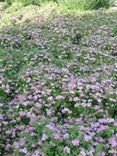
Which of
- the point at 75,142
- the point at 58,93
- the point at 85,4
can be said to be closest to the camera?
the point at 75,142

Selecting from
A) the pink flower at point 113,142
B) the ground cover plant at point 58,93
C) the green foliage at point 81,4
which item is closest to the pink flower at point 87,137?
the ground cover plant at point 58,93

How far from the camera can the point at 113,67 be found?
6250 millimetres

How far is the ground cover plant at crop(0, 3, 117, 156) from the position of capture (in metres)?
3.82

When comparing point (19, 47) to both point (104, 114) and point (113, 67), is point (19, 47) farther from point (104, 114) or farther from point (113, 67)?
point (104, 114)

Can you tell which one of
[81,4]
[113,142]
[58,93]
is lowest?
[81,4]

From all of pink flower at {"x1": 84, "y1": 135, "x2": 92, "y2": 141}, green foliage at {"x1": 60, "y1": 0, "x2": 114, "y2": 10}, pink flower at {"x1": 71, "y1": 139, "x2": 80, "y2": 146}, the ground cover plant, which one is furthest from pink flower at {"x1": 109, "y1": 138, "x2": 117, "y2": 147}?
green foliage at {"x1": 60, "y1": 0, "x2": 114, "y2": 10}

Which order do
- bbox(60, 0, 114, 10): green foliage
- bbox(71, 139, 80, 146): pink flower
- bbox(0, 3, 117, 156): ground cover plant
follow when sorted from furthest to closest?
1. bbox(60, 0, 114, 10): green foliage
2. bbox(0, 3, 117, 156): ground cover plant
3. bbox(71, 139, 80, 146): pink flower

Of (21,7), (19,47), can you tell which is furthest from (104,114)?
(21,7)

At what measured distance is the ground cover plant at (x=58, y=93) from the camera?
3.82 metres

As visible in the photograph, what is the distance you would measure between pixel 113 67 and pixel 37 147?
2.76 metres

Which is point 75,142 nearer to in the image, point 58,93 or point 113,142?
point 113,142

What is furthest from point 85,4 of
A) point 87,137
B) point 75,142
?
point 75,142

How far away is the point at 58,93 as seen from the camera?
16.8 ft

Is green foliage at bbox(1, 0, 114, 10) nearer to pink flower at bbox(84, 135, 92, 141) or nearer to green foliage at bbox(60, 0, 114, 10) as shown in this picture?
green foliage at bbox(60, 0, 114, 10)
